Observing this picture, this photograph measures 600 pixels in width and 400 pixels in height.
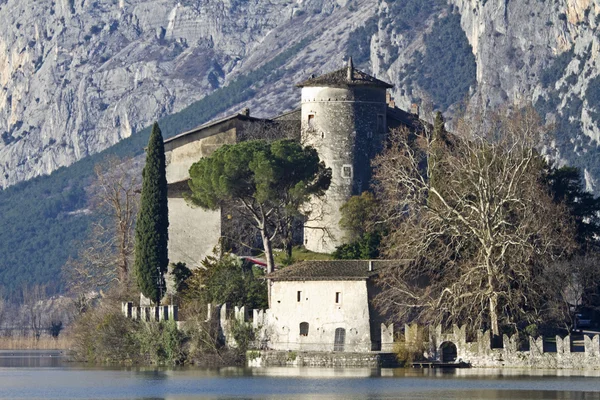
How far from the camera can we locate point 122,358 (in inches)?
3482

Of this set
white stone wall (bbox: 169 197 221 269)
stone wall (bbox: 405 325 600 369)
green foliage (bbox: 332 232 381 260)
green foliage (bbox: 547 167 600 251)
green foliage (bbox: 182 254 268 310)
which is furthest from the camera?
white stone wall (bbox: 169 197 221 269)

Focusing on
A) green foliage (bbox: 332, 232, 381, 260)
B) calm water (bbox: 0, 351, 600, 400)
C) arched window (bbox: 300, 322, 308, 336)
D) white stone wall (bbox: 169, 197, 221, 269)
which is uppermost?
white stone wall (bbox: 169, 197, 221, 269)

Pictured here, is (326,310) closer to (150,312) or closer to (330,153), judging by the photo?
(150,312)

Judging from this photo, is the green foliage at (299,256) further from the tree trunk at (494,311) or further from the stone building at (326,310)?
the tree trunk at (494,311)

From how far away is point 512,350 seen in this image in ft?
241

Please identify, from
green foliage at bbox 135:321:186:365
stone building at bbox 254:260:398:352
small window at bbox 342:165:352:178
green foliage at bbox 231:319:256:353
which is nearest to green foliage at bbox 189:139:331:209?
small window at bbox 342:165:352:178

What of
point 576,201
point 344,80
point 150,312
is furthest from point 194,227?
point 576,201

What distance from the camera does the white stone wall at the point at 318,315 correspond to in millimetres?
78250

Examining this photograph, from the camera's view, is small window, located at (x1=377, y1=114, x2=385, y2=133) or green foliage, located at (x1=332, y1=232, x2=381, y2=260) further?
small window, located at (x1=377, y1=114, x2=385, y2=133)

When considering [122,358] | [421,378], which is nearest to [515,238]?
[421,378]

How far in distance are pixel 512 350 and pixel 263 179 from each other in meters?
17.6

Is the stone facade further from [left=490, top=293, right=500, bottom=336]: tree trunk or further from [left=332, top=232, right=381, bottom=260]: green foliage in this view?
[left=490, top=293, right=500, bottom=336]: tree trunk

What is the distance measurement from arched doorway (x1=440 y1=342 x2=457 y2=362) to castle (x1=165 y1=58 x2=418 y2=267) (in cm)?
1611

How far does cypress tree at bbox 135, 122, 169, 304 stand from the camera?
87.8 metres
